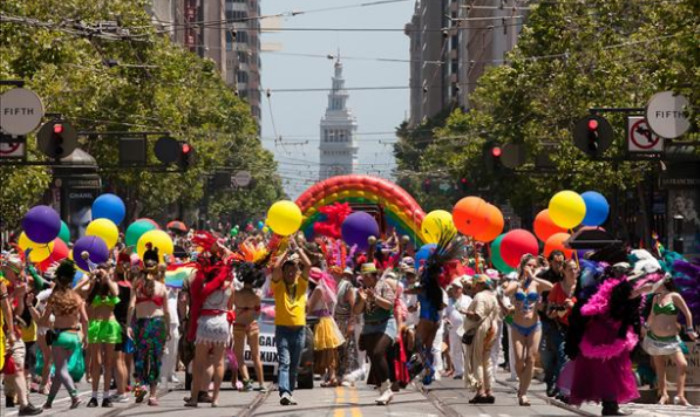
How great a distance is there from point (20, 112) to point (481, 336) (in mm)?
10298

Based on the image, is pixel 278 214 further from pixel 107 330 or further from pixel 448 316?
pixel 107 330

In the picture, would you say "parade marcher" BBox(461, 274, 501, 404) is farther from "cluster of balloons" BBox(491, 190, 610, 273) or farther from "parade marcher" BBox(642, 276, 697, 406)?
"cluster of balloons" BBox(491, 190, 610, 273)

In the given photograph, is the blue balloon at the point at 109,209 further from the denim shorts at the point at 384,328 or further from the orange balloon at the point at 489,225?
the denim shorts at the point at 384,328

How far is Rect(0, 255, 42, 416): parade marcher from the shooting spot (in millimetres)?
18703

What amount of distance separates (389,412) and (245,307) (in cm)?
408

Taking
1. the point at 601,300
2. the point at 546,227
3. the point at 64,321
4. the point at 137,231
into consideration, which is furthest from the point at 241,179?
the point at 601,300

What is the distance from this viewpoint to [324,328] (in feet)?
80.3

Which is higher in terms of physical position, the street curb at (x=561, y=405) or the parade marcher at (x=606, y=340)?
the parade marcher at (x=606, y=340)

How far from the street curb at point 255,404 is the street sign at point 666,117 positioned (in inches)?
369

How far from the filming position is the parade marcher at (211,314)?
20.3m

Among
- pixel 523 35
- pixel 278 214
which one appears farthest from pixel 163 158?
pixel 278 214

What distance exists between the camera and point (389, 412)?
19.7 meters

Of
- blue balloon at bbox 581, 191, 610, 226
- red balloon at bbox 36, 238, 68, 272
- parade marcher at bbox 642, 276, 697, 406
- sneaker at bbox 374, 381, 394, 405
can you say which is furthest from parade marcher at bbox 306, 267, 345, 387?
red balloon at bbox 36, 238, 68, 272

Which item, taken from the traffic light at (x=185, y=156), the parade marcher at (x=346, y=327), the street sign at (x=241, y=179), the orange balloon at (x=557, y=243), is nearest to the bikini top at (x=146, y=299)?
the parade marcher at (x=346, y=327)
